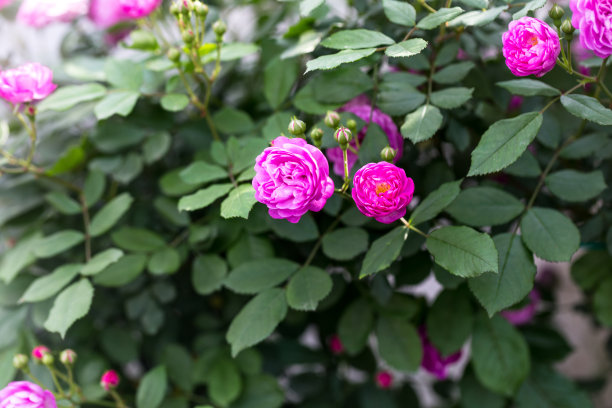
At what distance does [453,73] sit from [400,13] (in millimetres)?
89

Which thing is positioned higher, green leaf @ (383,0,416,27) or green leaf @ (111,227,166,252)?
green leaf @ (383,0,416,27)

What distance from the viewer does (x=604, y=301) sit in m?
0.68

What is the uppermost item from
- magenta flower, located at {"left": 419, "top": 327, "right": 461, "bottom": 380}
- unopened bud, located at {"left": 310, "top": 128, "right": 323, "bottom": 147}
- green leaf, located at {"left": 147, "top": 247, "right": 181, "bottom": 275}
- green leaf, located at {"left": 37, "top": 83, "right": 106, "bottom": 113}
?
unopened bud, located at {"left": 310, "top": 128, "right": 323, "bottom": 147}

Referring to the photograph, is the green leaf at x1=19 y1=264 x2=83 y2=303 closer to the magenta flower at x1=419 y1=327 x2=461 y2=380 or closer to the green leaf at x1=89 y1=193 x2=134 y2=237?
the green leaf at x1=89 y1=193 x2=134 y2=237

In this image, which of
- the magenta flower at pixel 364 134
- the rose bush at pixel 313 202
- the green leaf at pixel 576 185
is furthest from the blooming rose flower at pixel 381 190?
the green leaf at pixel 576 185

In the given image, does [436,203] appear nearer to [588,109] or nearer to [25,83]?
[588,109]

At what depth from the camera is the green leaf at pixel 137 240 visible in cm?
67

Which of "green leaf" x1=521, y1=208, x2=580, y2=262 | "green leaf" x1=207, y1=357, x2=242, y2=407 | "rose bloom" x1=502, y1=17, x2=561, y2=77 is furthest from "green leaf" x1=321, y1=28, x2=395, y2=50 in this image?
"green leaf" x1=207, y1=357, x2=242, y2=407

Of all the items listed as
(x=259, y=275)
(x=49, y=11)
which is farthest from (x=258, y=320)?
(x=49, y=11)

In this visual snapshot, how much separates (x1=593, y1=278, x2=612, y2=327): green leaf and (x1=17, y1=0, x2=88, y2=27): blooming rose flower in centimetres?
83

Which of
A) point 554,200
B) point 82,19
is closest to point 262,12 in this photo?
point 82,19

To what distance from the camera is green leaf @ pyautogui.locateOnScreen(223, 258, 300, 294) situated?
582 mm

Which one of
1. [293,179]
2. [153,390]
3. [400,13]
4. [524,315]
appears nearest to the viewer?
[293,179]

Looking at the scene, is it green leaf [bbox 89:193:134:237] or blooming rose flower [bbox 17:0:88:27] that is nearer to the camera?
green leaf [bbox 89:193:134:237]
